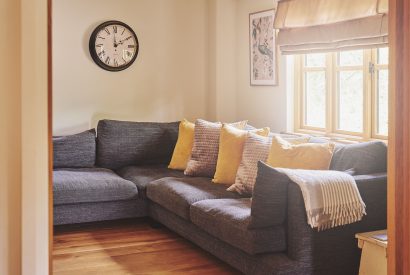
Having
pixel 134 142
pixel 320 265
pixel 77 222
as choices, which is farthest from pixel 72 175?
pixel 320 265

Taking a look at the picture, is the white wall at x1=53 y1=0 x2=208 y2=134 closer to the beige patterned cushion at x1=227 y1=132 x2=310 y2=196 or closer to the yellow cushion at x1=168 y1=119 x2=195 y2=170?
the yellow cushion at x1=168 y1=119 x2=195 y2=170

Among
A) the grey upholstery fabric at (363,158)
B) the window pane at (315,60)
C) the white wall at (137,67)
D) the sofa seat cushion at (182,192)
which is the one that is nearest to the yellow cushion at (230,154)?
the sofa seat cushion at (182,192)

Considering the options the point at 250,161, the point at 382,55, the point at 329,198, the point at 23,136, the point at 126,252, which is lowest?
the point at 126,252

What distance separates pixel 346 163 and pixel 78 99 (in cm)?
297

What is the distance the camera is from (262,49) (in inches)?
229

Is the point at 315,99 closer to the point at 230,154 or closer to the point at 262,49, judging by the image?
the point at 262,49

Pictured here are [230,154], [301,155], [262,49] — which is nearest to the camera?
[301,155]

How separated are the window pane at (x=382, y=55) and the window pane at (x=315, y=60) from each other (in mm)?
707

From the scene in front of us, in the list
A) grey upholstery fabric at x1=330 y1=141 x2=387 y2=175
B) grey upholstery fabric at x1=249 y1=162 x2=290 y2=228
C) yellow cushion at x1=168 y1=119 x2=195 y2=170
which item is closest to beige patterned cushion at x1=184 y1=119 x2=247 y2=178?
yellow cushion at x1=168 y1=119 x2=195 y2=170

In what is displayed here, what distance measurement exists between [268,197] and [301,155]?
0.77m

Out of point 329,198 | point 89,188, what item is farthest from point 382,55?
point 89,188

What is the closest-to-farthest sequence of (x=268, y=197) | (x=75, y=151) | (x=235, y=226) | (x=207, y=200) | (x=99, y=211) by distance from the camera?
(x=268, y=197) < (x=235, y=226) < (x=207, y=200) < (x=99, y=211) < (x=75, y=151)

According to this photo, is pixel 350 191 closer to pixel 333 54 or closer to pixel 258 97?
pixel 333 54

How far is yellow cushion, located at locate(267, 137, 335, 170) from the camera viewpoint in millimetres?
3918
